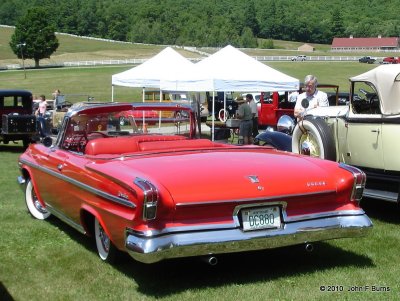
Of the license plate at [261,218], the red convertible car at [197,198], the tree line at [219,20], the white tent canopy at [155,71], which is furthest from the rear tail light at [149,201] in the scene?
the tree line at [219,20]

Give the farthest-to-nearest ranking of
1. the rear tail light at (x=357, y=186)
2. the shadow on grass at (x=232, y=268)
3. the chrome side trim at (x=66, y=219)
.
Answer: the chrome side trim at (x=66, y=219)
the rear tail light at (x=357, y=186)
the shadow on grass at (x=232, y=268)

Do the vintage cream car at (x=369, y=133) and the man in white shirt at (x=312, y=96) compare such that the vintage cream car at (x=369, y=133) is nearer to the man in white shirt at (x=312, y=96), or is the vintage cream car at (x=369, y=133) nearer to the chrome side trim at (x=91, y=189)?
the man in white shirt at (x=312, y=96)

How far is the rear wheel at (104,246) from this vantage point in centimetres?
498

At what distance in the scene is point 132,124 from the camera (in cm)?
636

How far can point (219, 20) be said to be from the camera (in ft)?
557

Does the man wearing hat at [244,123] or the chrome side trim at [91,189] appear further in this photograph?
the man wearing hat at [244,123]

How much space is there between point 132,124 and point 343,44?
15071cm

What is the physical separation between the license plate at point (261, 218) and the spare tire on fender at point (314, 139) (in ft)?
9.61

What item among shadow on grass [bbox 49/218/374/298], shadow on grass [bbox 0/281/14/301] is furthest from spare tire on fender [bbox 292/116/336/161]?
shadow on grass [bbox 0/281/14/301]

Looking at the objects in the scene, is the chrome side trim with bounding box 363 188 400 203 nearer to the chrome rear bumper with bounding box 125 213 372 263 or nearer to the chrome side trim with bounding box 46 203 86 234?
the chrome rear bumper with bounding box 125 213 372 263

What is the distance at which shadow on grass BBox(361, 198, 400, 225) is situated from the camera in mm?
7160

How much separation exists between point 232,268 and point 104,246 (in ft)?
3.64

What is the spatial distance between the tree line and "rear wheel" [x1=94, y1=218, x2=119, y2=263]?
479 feet

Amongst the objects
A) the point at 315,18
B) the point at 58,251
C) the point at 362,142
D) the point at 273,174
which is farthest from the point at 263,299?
the point at 315,18
